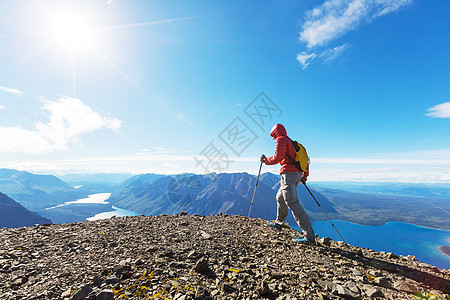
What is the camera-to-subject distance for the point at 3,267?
155 inches

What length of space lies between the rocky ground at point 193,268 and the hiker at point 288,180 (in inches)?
28.8

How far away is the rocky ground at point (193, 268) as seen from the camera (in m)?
3.35

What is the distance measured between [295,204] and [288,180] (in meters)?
0.90

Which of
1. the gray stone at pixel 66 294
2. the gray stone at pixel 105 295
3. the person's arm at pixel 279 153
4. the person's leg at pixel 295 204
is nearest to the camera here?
the gray stone at pixel 105 295

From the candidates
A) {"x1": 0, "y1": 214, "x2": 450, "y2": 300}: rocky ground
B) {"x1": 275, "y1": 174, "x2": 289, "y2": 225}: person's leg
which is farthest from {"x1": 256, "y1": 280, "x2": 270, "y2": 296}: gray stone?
{"x1": 275, "y1": 174, "x2": 289, "y2": 225}: person's leg

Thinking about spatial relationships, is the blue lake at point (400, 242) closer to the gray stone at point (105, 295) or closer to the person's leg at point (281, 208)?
the person's leg at point (281, 208)

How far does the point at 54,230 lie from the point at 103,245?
2909mm

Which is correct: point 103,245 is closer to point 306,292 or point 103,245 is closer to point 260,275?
point 260,275

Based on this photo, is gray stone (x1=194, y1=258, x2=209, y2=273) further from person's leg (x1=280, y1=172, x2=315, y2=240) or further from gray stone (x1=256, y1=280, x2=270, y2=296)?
person's leg (x1=280, y1=172, x2=315, y2=240)

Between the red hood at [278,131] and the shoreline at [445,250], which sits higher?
the red hood at [278,131]

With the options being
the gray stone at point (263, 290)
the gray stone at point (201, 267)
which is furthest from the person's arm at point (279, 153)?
the gray stone at point (263, 290)

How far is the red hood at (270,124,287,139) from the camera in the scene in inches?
293

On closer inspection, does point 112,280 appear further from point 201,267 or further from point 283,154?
point 283,154

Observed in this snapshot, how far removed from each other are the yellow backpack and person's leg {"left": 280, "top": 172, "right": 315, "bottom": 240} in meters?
0.35
